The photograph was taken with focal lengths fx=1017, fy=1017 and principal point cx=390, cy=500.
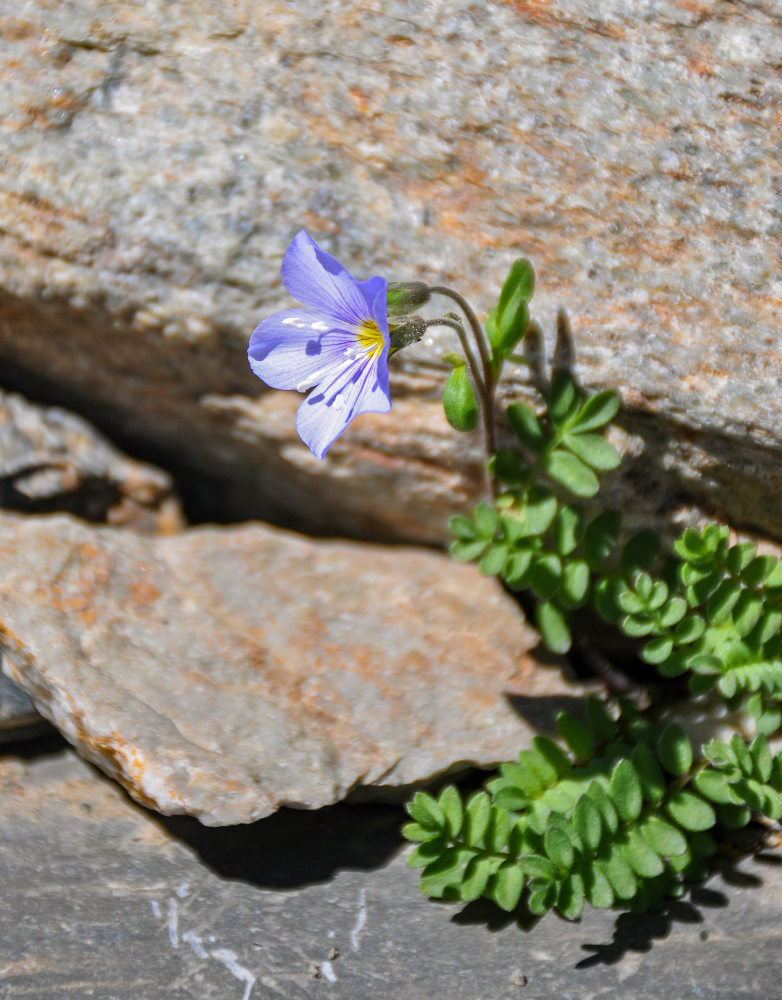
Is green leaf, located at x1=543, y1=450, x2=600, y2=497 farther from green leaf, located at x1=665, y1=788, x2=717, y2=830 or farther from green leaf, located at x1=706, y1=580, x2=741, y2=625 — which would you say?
green leaf, located at x1=665, y1=788, x2=717, y2=830

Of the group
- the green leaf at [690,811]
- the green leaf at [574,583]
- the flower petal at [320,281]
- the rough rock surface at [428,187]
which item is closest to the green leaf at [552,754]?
the green leaf at [690,811]

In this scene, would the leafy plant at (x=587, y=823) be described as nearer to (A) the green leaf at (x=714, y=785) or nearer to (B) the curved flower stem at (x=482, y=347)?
(A) the green leaf at (x=714, y=785)

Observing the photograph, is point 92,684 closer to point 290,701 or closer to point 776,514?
point 290,701

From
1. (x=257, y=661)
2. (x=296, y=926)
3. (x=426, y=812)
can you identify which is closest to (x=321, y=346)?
(x=257, y=661)

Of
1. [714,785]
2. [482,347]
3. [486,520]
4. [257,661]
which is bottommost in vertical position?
[257,661]

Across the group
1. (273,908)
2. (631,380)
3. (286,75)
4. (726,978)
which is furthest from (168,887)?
(286,75)

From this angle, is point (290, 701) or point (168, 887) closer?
point (168, 887)

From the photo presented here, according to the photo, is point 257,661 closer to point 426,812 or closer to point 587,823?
point 426,812
